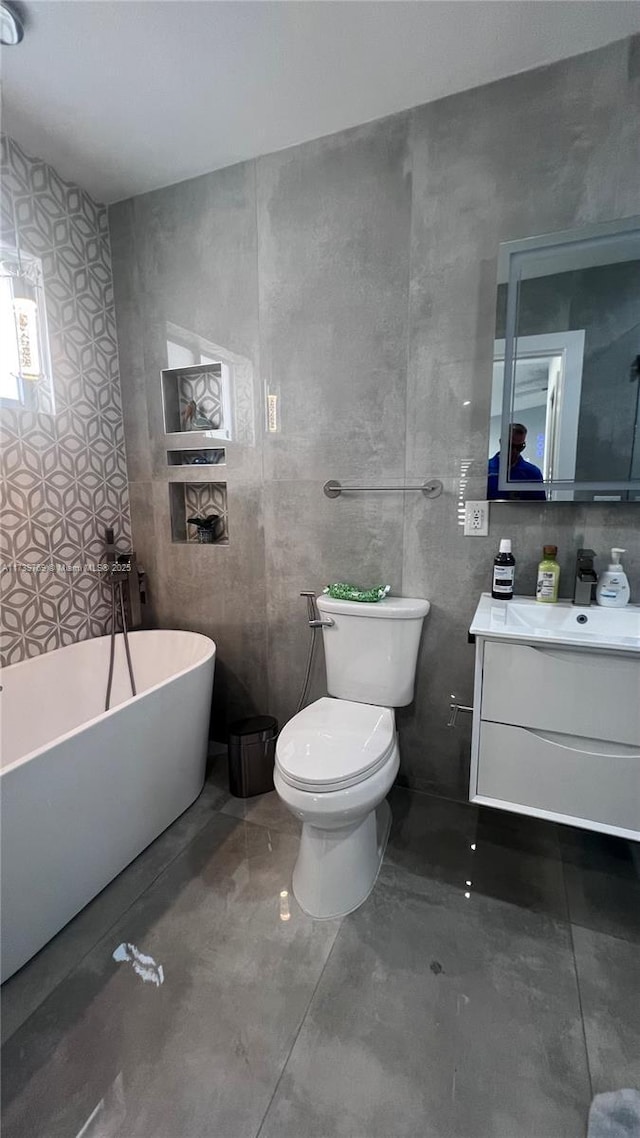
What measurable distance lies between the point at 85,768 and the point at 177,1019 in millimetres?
667

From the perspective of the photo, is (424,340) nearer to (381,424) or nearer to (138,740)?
(381,424)

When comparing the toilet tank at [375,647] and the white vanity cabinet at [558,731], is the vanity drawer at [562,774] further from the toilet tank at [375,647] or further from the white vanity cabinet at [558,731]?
the toilet tank at [375,647]

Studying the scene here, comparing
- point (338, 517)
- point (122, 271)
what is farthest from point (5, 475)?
point (338, 517)

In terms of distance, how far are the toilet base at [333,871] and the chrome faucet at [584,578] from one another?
39.5 inches

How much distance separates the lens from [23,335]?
1.90 metres

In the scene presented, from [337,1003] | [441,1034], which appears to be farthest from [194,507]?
[441,1034]

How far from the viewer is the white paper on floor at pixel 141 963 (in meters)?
1.27

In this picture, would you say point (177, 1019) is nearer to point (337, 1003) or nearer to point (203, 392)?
point (337, 1003)

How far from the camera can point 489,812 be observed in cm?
190

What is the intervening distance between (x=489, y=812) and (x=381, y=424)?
5.29ft

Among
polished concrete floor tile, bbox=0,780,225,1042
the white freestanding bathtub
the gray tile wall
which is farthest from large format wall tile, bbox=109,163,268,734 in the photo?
polished concrete floor tile, bbox=0,780,225,1042

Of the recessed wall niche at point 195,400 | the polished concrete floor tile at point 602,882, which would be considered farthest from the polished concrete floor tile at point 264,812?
the recessed wall niche at point 195,400

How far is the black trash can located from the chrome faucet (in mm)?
1321

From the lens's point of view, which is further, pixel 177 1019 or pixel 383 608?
pixel 383 608
